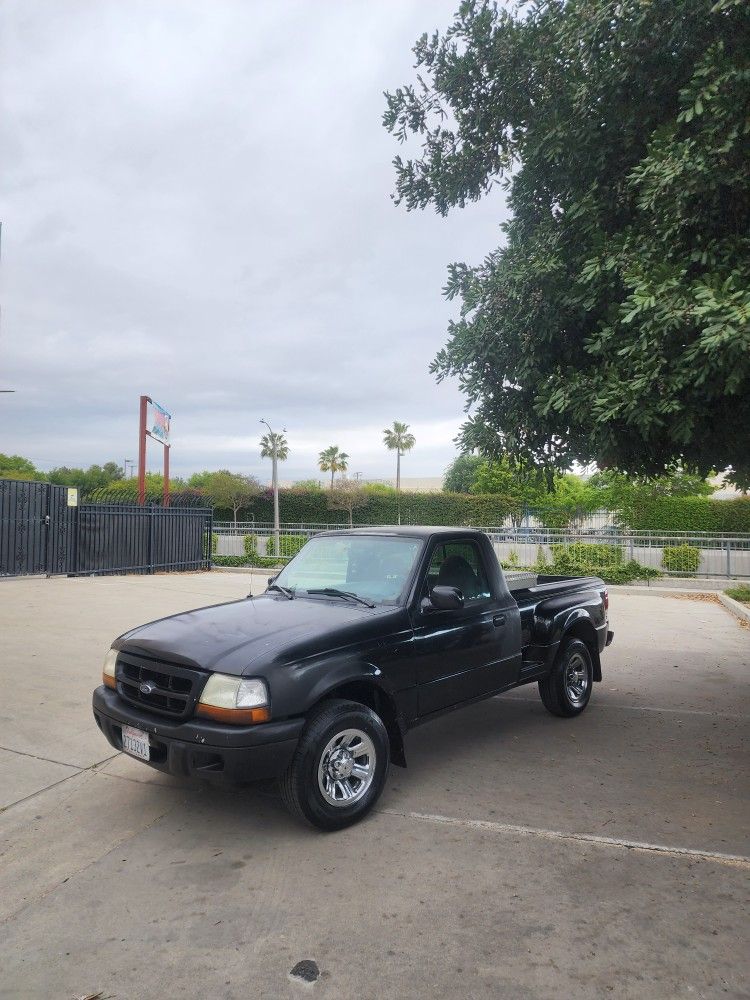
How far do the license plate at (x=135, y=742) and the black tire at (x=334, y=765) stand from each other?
804 mm

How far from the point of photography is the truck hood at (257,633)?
3.77 metres

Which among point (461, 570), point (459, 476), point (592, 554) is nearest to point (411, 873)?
point (461, 570)

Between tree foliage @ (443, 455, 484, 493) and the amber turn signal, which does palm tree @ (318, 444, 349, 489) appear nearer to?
tree foliage @ (443, 455, 484, 493)

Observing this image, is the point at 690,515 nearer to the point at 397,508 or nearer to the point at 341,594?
the point at 397,508

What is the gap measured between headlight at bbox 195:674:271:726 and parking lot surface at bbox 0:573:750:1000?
0.41 metres

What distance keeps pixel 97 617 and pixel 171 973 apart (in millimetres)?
8911

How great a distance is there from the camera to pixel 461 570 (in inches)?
208

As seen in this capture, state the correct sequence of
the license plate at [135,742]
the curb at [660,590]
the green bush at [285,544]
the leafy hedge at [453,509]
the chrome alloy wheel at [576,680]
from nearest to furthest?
the license plate at [135,742]
the chrome alloy wheel at [576,680]
the curb at [660,590]
the green bush at [285,544]
the leafy hedge at [453,509]

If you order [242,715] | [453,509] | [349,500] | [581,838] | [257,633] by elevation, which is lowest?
[581,838]

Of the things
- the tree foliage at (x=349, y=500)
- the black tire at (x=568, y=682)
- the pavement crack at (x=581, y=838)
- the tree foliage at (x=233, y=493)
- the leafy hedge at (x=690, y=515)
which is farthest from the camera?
the tree foliage at (x=233, y=493)

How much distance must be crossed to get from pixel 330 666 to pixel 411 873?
3.63 feet

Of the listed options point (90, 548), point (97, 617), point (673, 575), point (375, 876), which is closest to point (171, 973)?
point (375, 876)

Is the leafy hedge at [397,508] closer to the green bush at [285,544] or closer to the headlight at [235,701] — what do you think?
the green bush at [285,544]

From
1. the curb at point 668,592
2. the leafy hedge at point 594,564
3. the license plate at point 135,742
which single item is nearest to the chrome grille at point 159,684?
the license plate at point 135,742
